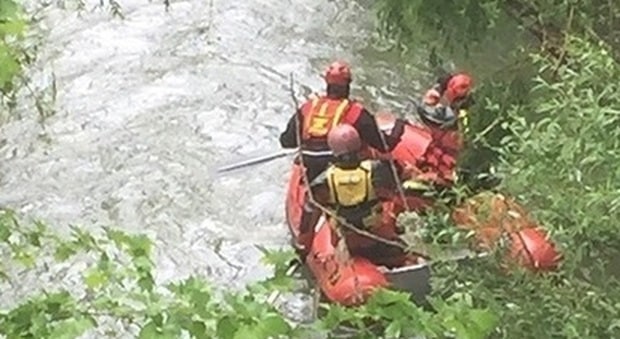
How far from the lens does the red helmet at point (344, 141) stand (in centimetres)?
706

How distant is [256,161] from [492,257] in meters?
4.07

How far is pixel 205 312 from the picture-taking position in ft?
11.0

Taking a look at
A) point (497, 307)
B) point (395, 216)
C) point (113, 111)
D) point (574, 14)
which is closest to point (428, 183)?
point (395, 216)

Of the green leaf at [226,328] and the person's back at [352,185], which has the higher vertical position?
the green leaf at [226,328]

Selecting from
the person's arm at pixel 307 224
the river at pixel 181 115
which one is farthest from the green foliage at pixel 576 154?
the river at pixel 181 115

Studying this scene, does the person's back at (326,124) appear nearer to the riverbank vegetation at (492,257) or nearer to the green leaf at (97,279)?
the riverbank vegetation at (492,257)

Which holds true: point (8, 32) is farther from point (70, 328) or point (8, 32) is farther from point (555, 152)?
point (555, 152)

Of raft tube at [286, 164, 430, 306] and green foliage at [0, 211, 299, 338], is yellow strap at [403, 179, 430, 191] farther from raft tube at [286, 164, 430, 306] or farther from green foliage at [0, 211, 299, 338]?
green foliage at [0, 211, 299, 338]

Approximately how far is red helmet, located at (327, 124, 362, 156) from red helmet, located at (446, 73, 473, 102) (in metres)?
0.87

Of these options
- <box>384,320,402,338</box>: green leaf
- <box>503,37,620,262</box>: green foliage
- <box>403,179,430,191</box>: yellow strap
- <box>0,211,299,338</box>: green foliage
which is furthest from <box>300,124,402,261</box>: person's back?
<box>384,320,402,338</box>: green leaf

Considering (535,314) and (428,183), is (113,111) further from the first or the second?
(535,314)

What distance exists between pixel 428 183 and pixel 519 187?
235cm

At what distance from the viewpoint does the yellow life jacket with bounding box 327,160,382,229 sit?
7.12 meters

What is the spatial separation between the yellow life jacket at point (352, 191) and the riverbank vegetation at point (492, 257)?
2.34 feet
